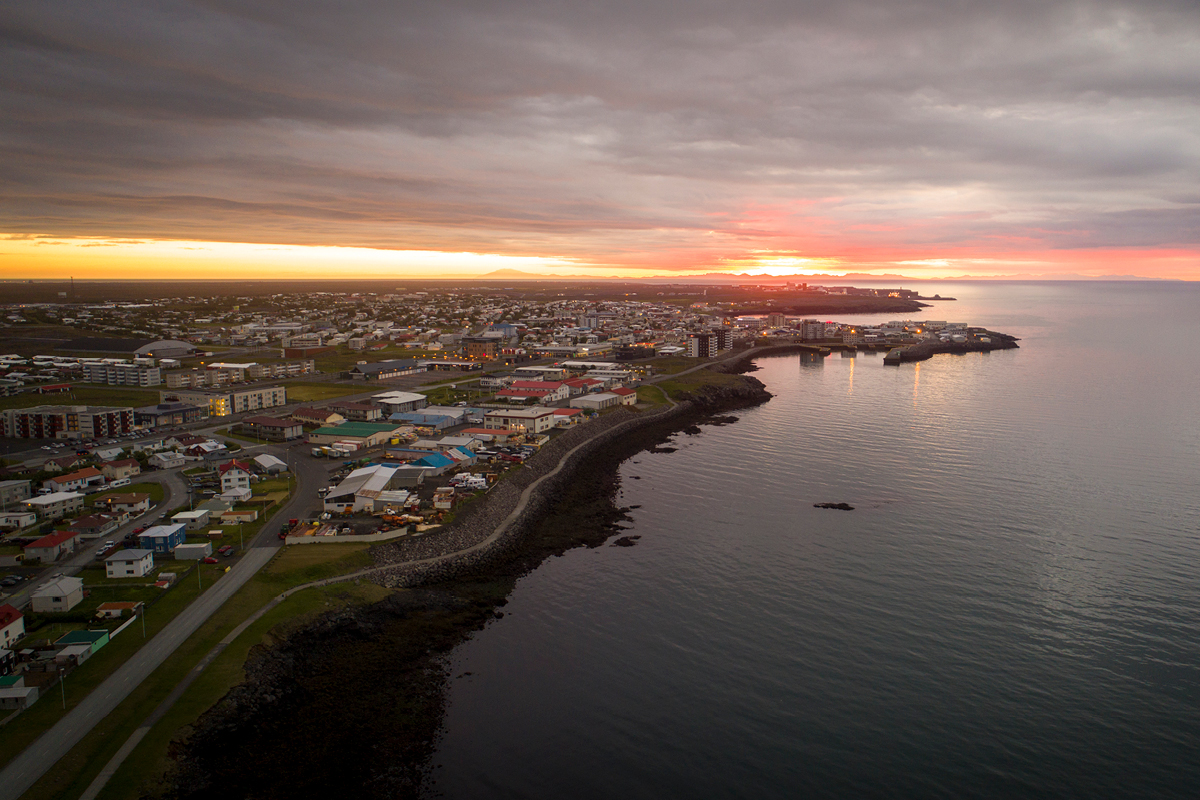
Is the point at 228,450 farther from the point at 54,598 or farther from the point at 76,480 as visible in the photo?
the point at 54,598

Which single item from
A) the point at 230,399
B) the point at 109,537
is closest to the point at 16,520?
the point at 109,537

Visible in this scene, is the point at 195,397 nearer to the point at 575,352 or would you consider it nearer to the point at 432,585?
the point at 432,585

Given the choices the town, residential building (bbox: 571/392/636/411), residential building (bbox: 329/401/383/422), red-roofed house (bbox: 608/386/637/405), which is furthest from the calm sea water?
residential building (bbox: 329/401/383/422)

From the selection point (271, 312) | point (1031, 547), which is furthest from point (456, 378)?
point (271, 312)

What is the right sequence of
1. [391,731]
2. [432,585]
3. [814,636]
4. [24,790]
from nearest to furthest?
1. [24,790]
2. [391,731]
3. [814,636]
4. [432,585]

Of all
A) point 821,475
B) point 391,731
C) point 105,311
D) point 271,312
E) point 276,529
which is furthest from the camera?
point 271,312
